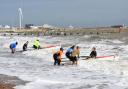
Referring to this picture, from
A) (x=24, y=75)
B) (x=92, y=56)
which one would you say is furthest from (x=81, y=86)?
(x=92, y=56)

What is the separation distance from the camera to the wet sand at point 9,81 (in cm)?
1619

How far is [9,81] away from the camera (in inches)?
706

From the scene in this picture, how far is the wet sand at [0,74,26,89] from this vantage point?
16.2 m

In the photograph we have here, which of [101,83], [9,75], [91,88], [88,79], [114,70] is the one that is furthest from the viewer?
[114,70]

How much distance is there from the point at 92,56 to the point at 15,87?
1215 centimetres

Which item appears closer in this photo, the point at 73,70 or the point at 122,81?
the point at 122,81

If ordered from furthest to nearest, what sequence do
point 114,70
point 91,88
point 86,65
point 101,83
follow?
1. point 86,65
2. point 114,70
3. point 101,83
4. point 91,88

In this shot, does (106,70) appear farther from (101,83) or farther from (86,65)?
(101,83)

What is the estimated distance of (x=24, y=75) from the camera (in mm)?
20188

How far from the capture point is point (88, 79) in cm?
1866

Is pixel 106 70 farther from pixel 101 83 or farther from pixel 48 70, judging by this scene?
pixel 101 83

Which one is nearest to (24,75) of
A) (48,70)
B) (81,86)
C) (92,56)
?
(48,70)

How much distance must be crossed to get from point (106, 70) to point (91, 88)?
654 cm

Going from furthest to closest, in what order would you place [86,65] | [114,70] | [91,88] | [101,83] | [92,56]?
[92,56] → [86,65] → [114,70] → [101,83] → [91,88]
